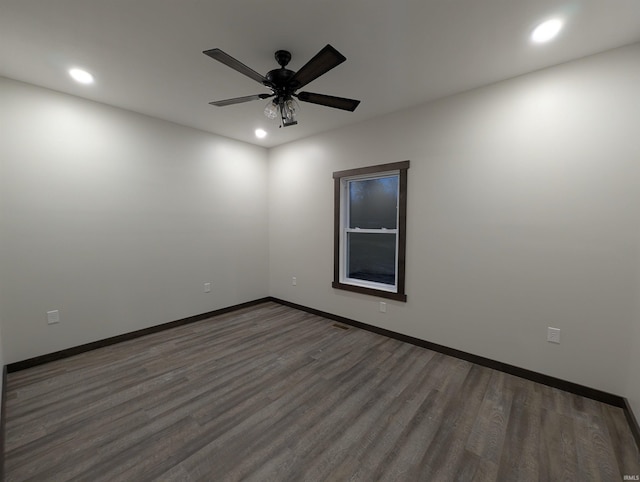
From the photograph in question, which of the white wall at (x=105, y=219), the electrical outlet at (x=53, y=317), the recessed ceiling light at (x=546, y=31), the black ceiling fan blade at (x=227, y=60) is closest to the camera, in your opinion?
the black ceiling fan blade at (x=227, y=60)

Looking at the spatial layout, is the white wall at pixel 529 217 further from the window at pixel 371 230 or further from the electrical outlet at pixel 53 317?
the electrical outlet at pixel 53 317

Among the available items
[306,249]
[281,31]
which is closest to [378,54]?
[281,31]

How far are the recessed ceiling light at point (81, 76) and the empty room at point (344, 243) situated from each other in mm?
16

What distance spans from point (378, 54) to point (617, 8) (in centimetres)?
147

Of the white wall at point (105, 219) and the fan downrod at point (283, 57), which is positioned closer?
the fan downrod at point (283, 57)

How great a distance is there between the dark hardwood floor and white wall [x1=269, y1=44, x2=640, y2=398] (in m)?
0.41

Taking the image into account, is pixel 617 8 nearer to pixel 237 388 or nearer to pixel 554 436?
pixel 554 436

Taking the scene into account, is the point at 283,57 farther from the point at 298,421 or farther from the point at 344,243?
the point at 298,421

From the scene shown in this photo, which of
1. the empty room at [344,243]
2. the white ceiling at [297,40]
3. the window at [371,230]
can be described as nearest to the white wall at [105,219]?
the empty room at [344,243]

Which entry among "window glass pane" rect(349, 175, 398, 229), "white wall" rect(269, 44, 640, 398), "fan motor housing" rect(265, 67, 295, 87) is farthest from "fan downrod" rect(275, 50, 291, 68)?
"window glass pane" rect(349, 175, 398, 229)

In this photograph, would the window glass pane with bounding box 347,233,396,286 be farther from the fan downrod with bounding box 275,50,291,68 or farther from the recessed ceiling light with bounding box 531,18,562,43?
the fan downrod with bounding box 275,50,291,68

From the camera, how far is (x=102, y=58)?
7.23 feet

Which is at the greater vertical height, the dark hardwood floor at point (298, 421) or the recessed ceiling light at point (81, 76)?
the recessed ceiling light at point (81, 76)

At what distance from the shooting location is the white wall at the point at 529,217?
83.0 inches
